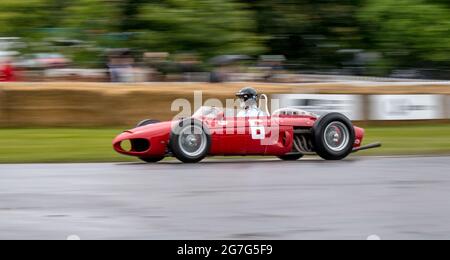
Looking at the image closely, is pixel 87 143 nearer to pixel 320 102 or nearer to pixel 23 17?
pixel 320 102

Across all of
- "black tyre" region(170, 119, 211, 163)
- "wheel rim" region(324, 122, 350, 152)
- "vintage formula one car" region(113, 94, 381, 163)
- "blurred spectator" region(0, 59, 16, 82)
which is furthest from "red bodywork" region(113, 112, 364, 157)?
"blurred spectator" region(0, 59, 16, 82)

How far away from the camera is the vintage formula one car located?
11.6 m

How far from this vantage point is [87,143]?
14664mm

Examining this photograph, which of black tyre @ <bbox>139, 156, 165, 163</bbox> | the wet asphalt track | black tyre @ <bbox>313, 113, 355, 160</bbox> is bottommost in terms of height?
the wet asphalt track

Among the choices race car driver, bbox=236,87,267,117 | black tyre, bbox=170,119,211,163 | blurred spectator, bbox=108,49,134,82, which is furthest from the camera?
blurred spectator, bbox=108,49,134,82

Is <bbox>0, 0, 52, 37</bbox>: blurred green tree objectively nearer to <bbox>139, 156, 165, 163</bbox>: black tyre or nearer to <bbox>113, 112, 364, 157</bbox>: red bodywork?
<bbox>139, 156, 165, 163</bbox>: black tyre

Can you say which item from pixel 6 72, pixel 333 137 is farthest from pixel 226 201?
pixel 6 72

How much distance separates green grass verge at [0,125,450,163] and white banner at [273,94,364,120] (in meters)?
0.67

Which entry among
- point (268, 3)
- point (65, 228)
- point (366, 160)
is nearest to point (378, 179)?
point (366, 160)

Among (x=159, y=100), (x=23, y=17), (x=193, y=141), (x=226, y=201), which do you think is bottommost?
(x=226, y=201)

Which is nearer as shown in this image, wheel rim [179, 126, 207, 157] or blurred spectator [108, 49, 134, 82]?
wheel rim [179, 126, 207, 157]

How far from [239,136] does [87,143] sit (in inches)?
142

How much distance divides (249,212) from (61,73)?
536 inches

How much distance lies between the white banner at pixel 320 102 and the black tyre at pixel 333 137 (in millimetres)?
5317
